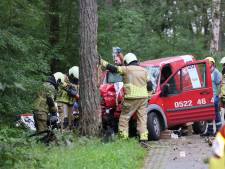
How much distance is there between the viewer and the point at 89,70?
13125mm

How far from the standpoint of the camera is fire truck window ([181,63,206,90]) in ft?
50.7

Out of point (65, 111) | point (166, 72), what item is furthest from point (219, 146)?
point (65, 111)

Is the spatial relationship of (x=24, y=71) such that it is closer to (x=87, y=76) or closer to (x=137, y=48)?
(x=87, y=76)

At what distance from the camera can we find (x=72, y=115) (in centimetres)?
1623

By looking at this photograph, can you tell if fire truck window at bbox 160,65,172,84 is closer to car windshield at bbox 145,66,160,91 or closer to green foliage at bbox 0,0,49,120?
car windshield at bbox 145,66,160,91

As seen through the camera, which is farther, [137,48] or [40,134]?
[137,48]

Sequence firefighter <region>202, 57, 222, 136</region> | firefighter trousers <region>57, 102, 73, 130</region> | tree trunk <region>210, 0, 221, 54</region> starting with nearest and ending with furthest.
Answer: firefighter <region>202, 57, 222, 136</region> → firefighter trousers <region>57, 102, 73, 130</region> → tree trunk <region>210, 0, 221, 54</region>

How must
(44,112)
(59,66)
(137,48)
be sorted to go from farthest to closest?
(137,48) → (59,66) → (44,112)

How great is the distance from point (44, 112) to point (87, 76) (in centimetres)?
208

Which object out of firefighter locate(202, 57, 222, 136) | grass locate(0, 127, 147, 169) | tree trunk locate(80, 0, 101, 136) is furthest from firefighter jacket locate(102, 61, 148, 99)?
firefighter locate(202, 57, 222, 136)

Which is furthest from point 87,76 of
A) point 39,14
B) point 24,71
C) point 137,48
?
point 137,48

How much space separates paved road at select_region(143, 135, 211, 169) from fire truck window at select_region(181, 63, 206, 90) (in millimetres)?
1447

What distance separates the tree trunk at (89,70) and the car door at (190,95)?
2438mm

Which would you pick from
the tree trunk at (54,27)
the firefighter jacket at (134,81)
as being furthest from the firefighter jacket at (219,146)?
the tree trunk at (54,27)
